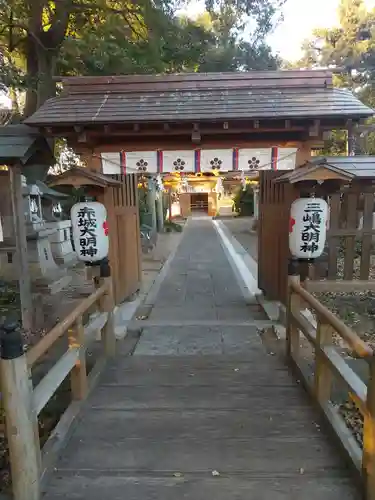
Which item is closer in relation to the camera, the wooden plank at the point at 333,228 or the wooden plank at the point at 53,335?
the wooden plank at the point at 53,335

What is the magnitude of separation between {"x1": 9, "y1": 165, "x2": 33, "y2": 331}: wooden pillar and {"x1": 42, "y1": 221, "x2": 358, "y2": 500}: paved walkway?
6.87 feet

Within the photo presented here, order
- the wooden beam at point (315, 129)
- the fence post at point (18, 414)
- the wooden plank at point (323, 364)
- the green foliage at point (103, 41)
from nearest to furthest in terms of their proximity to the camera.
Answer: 1. the fence post at point (18, 414)
2. the wooden plank at point (323, 364)
3. the wooden beam at point (315, 129)
4. the green foliage at point (103, 41)

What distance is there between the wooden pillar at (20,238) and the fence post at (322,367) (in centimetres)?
464

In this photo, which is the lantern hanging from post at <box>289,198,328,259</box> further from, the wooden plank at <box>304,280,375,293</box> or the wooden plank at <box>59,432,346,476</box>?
the wooden plank at <box>59,432,346,476</box>

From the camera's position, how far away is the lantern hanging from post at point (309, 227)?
218 inches

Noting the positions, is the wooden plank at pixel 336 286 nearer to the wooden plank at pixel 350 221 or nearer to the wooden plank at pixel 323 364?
the wooden plank at pixel 350 221

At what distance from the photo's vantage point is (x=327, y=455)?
3.00 meters

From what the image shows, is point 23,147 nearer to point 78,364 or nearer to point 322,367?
point 78,364

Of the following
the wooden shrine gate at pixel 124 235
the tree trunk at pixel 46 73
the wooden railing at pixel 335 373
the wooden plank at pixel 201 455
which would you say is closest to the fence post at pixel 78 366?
the wooden plank at pixel 201 455

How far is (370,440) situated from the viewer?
8.14ft

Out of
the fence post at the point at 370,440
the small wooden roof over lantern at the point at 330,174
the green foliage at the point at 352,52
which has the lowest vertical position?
the fence post at the point at 370,440

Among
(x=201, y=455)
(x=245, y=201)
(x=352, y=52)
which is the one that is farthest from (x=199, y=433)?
(x=245, y=201)

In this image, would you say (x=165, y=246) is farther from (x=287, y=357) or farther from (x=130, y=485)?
(x=130, y=485)

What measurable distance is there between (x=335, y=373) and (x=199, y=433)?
1.29m
